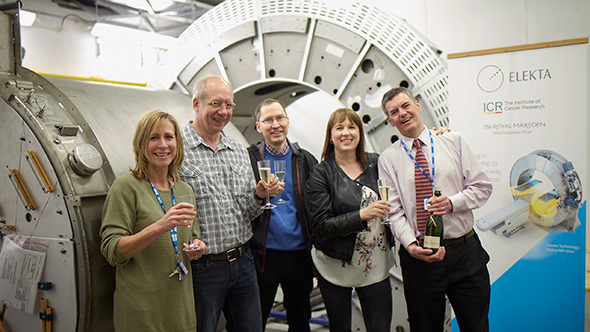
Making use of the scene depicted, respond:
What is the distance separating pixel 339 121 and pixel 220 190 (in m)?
0.78

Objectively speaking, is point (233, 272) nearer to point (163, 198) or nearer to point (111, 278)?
point (163, 198)

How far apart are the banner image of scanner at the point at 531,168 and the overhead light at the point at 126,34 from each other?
4056 millimetres

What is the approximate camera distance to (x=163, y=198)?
2035mm

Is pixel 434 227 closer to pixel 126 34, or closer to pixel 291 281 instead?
pixel 291 281

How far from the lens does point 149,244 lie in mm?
1913

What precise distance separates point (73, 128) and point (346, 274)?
1803 millimetres

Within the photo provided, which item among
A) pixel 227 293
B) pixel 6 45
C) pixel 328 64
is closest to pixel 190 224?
pixel 227 293

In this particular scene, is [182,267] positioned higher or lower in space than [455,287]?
higher

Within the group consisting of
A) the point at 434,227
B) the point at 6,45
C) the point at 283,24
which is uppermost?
the point at 283,24

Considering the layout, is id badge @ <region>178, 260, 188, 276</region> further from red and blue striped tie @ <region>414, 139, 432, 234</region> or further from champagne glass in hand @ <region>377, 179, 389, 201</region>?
red and blue striped tie @ <region>414, 139, 432, 234</region>

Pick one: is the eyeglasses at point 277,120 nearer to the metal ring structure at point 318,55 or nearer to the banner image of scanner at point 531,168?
the metal ring structure at point 318,55

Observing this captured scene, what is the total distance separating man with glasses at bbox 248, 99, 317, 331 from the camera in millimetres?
2709

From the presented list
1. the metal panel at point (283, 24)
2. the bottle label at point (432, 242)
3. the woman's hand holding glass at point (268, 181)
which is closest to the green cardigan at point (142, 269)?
the woman's hand holding glass at point (268, 181)

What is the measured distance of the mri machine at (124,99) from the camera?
8.19ft
